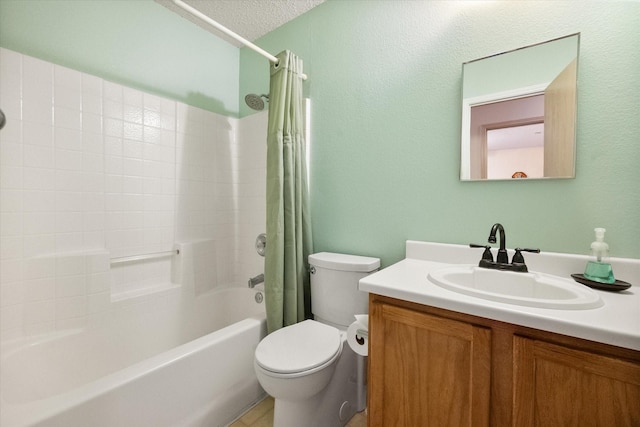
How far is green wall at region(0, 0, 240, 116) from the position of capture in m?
1.33

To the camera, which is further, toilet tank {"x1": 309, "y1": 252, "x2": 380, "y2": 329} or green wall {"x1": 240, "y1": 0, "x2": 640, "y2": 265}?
toilet tank {"x1": 309, "y1": 252, "x2": 380, "y2": 329}

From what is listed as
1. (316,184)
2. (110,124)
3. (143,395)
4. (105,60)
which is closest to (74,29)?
(105,60)

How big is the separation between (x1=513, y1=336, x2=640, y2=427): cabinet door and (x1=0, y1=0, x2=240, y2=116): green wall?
2.24 m

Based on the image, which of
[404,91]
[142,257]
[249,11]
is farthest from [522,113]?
[142,257]

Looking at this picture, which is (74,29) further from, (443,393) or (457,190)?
(443,393)

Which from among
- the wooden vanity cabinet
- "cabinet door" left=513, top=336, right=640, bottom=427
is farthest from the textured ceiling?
"cabinet door" left=513, top=336, right=640, bottom=427

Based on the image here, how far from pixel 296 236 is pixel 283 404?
A: 795 mm

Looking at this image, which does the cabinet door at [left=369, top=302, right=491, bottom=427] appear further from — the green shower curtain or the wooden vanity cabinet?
the green shower curtain

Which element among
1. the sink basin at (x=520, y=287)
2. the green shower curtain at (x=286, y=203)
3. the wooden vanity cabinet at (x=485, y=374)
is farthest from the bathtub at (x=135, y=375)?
the sink basin at (x=520, y=287)

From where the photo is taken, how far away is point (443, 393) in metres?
0.78

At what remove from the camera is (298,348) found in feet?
3.73

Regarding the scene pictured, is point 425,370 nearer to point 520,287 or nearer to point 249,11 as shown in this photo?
point 520,287

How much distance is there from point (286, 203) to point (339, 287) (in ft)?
1.79

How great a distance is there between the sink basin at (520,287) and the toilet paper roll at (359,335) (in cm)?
33
